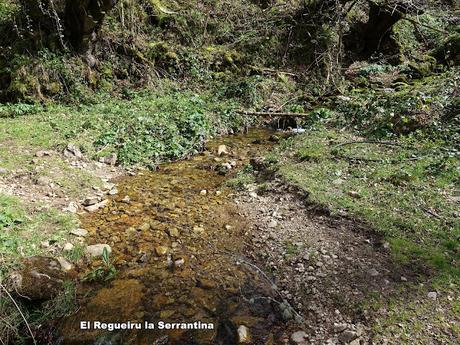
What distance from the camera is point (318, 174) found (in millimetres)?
5605

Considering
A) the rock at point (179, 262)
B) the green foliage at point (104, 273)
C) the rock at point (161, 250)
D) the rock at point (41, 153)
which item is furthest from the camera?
the rock at point (41, 153)

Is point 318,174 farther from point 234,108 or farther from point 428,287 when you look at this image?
point 234,108

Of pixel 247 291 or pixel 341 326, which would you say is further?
pixel 247 291

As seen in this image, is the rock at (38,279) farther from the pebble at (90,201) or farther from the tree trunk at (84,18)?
the tree trunk at (84,18)

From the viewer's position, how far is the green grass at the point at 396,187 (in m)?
3.99

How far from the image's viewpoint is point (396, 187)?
5.07 meters

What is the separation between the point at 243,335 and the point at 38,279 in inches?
75.4

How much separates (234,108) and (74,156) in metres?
4.27

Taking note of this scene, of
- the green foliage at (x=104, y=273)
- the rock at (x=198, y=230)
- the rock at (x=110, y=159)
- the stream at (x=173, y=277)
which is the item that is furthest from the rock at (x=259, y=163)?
the green foliage at (x=104, y=273)

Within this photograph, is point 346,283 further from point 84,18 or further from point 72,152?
point 84,18

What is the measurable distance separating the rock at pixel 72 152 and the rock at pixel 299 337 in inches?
174

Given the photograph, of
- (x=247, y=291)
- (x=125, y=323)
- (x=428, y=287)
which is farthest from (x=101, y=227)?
(x=428, y=287)

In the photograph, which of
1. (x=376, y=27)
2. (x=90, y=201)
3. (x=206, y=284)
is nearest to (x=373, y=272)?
(x=206, y=284)

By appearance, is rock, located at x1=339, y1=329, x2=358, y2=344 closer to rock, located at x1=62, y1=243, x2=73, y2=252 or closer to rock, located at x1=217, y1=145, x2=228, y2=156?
rock, located at x1=62, y1=243, x2=73, y2=252
